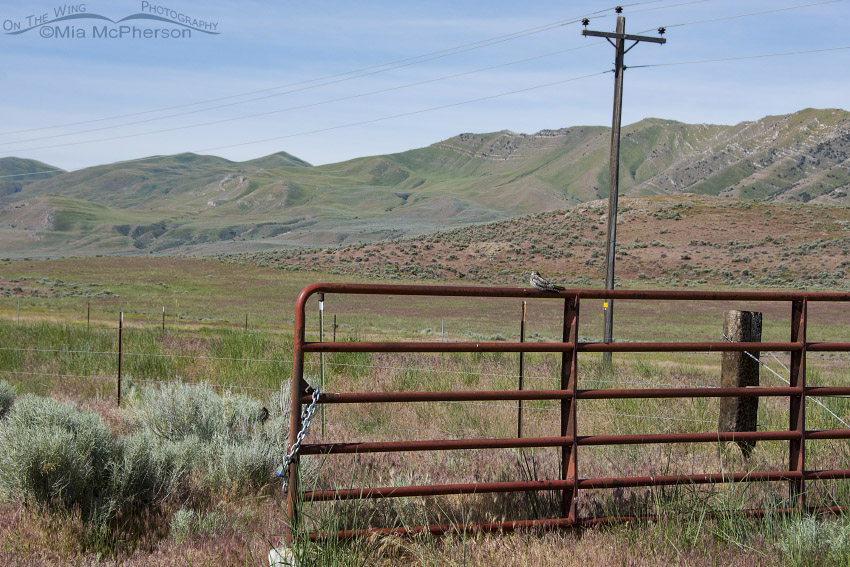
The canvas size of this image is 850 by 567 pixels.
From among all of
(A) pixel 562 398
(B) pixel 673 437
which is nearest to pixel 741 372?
(B) pixel 673 437

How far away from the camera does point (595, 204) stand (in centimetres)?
8756

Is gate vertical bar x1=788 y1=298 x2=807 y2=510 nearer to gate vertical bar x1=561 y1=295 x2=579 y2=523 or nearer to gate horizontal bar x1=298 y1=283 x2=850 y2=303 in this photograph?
gate horizontal bar x1=298 y1=283 x2=850 y2=303

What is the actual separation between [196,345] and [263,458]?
12243mm

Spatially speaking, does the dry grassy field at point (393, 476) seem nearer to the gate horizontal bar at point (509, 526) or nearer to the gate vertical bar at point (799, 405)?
Answer: the gate horizontal bar at point (509, 526)

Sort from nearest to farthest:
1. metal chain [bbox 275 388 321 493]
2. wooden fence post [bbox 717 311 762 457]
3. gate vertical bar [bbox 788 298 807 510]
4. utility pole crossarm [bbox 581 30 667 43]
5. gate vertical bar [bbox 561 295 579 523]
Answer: metal chain [bbox 275 388 321 493], gate vertical bar [bbox 561 295 579 523], gate vertical bar [bbox 788 298 807 510], wooden fence post [bbox 717 311 762 457], utility pole crossarm [bbox 581 30 667 43]

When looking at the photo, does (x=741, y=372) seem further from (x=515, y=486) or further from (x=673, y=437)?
(x=515, y=486)

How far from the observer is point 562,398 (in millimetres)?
4754

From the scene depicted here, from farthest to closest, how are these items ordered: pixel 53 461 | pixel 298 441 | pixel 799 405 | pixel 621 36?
pixel 621 36 < pixel 799 405 < pixel 53 461 < pixel 298 441

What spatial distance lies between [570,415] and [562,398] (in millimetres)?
180

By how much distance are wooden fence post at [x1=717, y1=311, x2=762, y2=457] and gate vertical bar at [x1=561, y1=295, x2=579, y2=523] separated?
259 centimetres

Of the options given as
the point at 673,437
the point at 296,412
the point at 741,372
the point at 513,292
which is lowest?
the point at 673,437

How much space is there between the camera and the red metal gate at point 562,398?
4.29 m

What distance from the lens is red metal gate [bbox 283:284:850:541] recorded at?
4.29 m

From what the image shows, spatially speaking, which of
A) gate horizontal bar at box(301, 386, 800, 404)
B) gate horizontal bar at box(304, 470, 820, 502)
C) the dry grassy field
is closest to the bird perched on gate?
gate horizontal bar at box(301, 386, 800, 404)
